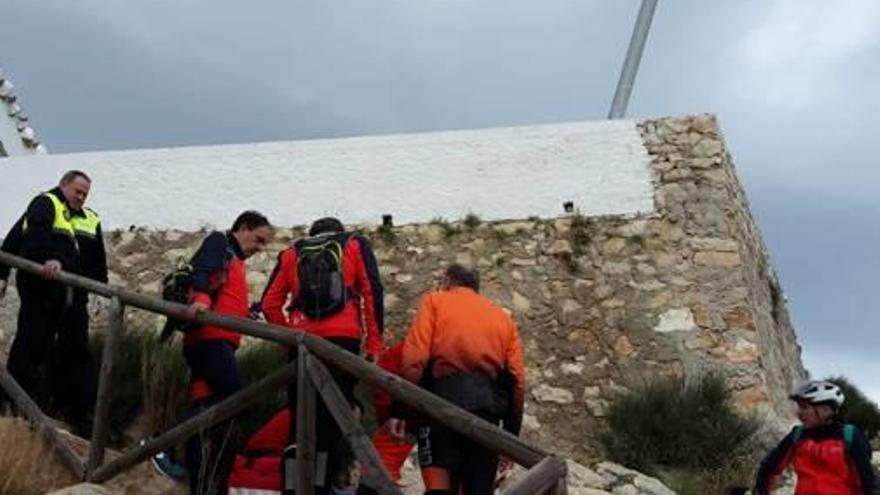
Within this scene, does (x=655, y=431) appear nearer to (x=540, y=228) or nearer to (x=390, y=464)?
(x=540, y=228)

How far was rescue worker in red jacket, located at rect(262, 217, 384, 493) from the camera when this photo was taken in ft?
17.7

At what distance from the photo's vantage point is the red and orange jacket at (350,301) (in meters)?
5.47

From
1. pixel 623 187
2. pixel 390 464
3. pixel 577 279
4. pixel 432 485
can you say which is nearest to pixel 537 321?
pixel 577 279

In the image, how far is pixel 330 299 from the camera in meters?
5.48

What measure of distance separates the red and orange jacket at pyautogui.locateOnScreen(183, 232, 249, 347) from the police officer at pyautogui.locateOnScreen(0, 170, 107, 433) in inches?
40.6

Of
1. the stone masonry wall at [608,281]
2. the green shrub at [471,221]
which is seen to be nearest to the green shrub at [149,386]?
the stone masonry wall at [608,281]

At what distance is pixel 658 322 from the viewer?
994 centimetres

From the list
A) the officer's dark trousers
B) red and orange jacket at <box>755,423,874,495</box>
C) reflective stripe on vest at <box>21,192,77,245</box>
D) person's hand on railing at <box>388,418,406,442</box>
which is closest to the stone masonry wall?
the officer's dark trousers

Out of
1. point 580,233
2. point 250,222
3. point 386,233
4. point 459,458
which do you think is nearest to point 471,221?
point 386,233

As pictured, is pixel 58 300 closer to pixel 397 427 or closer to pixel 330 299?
pixel 330 299

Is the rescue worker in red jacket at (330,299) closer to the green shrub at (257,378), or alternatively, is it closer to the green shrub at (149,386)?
the green shrub at (257,378)

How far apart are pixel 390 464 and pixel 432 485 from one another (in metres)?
0.78

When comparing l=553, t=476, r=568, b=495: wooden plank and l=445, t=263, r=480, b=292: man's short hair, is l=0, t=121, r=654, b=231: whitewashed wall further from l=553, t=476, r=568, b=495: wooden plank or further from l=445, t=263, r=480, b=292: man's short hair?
l=553, t=476, r=568, b=495: wooden plank

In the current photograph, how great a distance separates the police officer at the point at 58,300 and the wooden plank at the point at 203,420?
1.26m
